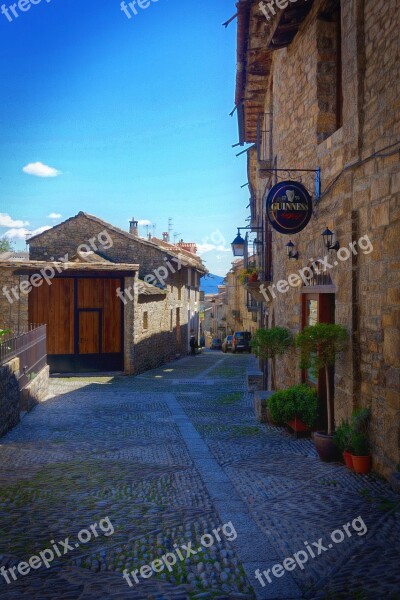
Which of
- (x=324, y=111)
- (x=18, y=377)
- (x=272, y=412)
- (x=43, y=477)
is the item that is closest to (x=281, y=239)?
(x=324, y=111)

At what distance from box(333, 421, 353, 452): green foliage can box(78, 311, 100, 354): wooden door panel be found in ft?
42.9

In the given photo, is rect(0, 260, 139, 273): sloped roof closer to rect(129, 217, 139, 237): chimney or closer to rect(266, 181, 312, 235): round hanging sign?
rect(266, 181, 312, 235): round hanging sign

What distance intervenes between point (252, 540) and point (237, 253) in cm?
1172

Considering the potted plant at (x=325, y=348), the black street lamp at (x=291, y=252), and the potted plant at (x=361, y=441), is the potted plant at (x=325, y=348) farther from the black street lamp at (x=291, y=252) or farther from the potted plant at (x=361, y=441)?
the black street lamp at (x=291, y=252)

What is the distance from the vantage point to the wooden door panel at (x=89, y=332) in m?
18.5

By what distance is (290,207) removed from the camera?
7.69 metres

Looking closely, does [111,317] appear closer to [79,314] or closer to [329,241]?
[79,314]

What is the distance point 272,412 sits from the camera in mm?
8320

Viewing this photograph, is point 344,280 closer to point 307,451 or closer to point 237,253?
point 307,451

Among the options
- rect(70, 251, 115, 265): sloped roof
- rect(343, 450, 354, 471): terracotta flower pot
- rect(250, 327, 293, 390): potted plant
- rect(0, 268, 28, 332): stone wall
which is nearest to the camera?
rect(343, 450, 354, 471): terracotta flower pot

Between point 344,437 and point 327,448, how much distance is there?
32 centimetres

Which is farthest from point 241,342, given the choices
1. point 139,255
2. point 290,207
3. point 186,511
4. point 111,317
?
point 186,511

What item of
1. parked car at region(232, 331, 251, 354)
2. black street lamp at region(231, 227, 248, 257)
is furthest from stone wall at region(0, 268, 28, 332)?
parked car at region(232, 331, 251, 354)

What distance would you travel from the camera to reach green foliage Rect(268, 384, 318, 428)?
7.89 m
